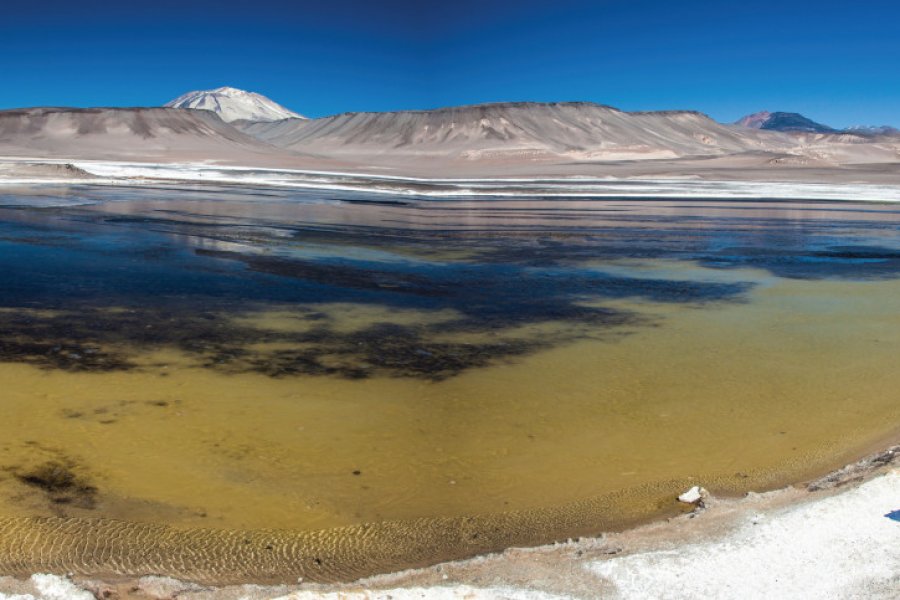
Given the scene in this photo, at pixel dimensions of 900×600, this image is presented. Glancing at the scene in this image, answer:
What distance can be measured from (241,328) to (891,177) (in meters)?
52.3

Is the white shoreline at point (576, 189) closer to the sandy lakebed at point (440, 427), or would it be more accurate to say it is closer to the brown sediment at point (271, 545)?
the sandy lakebed at point (440, 427)

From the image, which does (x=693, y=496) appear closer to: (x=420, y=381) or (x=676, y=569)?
(x=676, y=569)

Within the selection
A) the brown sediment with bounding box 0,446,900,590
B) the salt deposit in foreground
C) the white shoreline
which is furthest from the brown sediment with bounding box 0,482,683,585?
the white shoreline

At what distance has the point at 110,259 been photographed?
13.8 m

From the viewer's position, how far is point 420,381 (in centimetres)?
720

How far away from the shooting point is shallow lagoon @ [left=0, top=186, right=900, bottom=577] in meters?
4.96

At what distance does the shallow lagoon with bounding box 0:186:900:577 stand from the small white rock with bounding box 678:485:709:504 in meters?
0.11

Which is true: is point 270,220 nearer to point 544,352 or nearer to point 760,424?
point 544,352

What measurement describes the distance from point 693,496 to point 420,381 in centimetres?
291

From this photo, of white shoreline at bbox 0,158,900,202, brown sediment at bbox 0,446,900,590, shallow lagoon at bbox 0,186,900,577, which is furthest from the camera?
white shoreline at bbox 0,158,900,202

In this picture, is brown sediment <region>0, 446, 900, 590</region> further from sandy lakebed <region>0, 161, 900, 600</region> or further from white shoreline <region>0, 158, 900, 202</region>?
white shoreline <region>0, 158, 900, 202</region>

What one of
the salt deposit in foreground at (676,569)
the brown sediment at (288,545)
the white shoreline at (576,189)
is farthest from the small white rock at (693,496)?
the white shoreline at (576,189)

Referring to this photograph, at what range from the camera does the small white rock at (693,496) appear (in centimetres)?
475

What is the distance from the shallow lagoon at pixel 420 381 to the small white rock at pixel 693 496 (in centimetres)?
11
